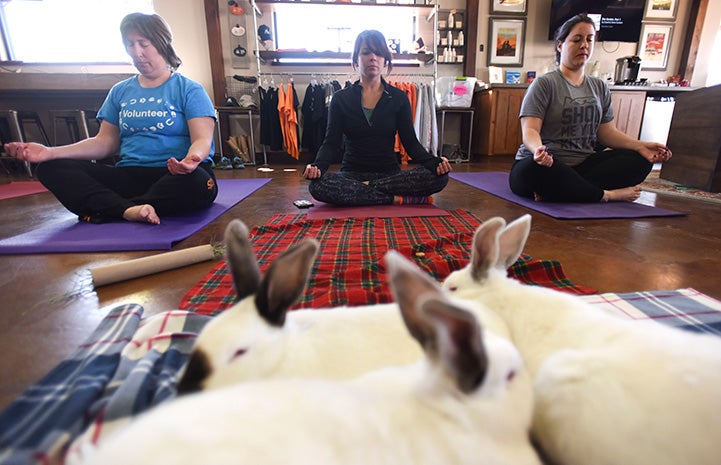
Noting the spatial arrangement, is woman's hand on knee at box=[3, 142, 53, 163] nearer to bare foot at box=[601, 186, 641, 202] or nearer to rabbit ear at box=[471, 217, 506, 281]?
rabbit ear at box=[471, 217, 506, 281]

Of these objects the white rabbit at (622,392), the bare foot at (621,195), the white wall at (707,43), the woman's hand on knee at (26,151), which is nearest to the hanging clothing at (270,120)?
the woman's hand on knee at (26,151)

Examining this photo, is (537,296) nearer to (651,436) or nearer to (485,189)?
(651,436)

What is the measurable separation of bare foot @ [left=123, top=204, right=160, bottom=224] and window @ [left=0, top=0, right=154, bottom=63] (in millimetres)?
4568

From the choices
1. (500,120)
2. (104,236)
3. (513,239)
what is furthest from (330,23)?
(513,239)

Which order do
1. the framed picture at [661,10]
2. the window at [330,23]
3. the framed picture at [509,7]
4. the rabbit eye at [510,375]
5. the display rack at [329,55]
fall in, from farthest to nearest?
the framed picture at [661,10] → the framed picture at [509,7] → the window at [330,23] → the display rack at [329,55] → the rabbit eye at [510,375]

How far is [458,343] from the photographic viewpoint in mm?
324

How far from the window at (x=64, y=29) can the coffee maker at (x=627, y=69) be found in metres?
6.41

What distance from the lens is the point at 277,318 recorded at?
0.49m

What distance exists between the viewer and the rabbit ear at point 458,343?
306mm

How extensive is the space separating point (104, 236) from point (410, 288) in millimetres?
1603

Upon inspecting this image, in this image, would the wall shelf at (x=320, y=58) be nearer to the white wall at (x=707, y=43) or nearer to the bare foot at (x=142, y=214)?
the bare foot at (x=142, y=214)

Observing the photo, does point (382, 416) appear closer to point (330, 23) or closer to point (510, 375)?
point (510, 375)

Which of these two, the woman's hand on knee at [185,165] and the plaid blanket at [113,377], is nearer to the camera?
the plaid blanket at [113,377]

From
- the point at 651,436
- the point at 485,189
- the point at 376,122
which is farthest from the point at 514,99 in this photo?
the point at 651,436
